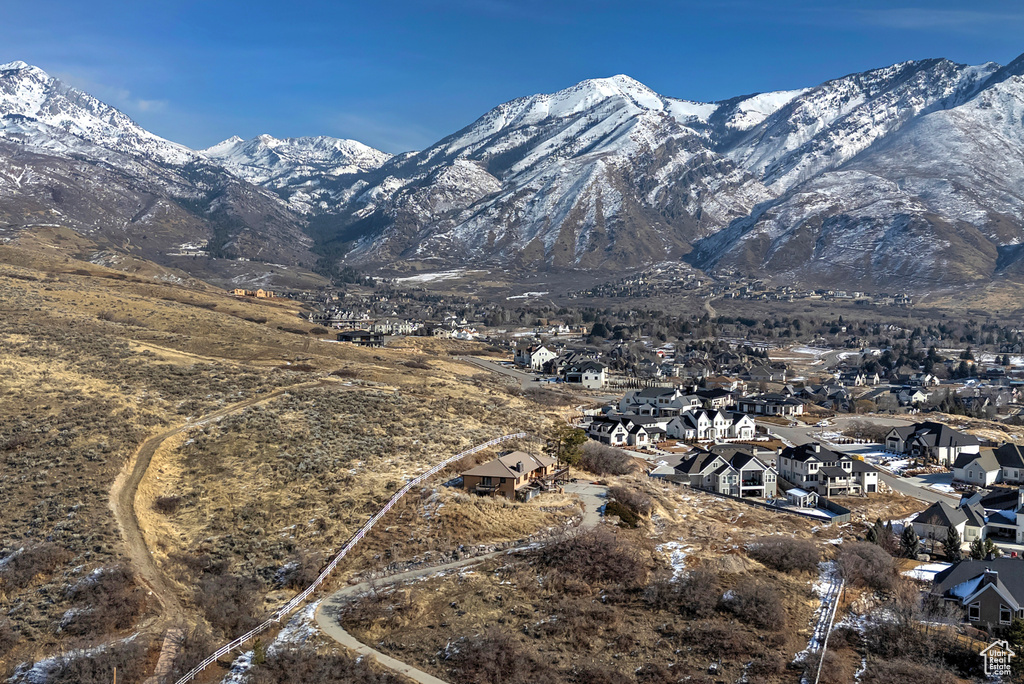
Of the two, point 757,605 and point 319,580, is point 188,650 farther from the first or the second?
point 757,605

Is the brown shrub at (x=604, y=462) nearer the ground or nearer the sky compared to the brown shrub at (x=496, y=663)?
nearer the sky

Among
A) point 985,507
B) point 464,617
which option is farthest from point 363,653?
point 985,507

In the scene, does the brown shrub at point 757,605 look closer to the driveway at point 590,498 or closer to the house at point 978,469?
the driveway at point 590,498

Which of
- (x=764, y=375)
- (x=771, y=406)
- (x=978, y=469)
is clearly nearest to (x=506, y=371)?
(x=771, y=406)

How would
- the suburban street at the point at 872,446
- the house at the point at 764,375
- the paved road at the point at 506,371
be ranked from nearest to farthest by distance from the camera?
the suburban street at the point at 872,446 < the paved road at the point at 506,371 < the house at the point at 764,375

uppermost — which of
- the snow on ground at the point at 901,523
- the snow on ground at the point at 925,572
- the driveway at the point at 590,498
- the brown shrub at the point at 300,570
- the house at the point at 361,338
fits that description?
the house at the point at 361,338

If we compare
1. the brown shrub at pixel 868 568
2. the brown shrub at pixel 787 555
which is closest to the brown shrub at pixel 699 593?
the brown shrub at pixel 787 555
